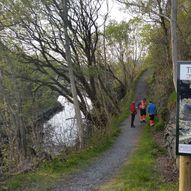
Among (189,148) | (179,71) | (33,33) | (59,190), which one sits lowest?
(59,190)

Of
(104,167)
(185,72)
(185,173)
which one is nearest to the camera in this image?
(185,72)

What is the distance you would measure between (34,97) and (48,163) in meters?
13.5

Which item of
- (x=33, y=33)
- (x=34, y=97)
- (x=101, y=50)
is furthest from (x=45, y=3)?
(x=101, y=50)

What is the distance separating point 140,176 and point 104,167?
2653 millimetres

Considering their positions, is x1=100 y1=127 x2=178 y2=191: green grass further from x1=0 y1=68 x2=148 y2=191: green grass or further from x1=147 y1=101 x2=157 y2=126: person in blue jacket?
x1=147 y1=101 x2=157 y2=126: person in blue jacket

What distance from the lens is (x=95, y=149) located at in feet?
54.0

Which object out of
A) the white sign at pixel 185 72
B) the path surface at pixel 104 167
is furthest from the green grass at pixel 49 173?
the white sign at pixel 185 72

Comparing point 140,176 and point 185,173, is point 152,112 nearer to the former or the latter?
point 140,176

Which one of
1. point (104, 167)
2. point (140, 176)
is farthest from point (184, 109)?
point (104, 167)

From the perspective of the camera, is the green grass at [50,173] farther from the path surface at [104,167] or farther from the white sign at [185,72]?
the white sign at [185,72]

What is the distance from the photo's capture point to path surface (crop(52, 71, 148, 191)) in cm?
1059

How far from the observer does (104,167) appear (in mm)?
13234

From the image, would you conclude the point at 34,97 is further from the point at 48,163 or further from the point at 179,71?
the point at 179,71

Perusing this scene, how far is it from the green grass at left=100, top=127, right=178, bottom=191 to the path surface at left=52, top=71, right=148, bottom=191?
0.36 meters
